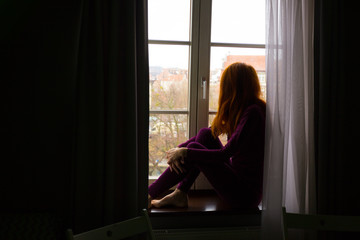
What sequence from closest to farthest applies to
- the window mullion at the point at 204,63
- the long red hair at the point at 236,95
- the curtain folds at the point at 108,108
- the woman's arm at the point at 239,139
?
1. the curtain folds at the point at 108,108
2. the woman's arm at the point at 239,139
3. the long red hair at the point at 236,95
4. the window mullion at the point at 204,63

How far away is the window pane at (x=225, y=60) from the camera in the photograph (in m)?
2.34

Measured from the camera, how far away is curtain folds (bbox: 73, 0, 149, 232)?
5.64 ft

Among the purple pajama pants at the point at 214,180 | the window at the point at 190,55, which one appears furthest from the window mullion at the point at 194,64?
the purple pajama pants at the point at 214,180

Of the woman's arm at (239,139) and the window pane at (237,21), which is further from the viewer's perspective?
Answer: the window pane at (237,21)

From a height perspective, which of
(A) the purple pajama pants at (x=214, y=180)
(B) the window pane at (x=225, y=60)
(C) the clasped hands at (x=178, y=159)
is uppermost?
(B) the window pane at (x=225, y=60)

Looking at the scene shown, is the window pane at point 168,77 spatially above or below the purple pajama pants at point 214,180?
above

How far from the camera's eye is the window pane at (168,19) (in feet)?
7.37

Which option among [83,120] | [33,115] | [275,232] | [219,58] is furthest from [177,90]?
[275,232]

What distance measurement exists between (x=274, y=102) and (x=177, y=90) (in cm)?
70

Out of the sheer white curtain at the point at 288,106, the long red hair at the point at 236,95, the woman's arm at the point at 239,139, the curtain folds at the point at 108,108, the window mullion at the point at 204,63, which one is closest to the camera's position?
the curtain folds at the point at 108,108

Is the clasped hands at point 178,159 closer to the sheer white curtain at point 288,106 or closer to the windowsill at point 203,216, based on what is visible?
the windowsill at point 203,216

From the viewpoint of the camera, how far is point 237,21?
7.59 ft

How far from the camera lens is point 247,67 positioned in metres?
2.17
